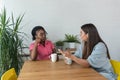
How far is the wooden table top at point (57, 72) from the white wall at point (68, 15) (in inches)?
55.7

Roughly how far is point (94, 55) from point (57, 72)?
1.54 ft

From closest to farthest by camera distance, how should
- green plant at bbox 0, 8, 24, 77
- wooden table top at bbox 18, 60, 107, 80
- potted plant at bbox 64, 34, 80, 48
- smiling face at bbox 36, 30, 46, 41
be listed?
wooden table top at bbox 18, 60, 107, 80 < smiling face at bbox 36, 30, 46, 41 < green plant at bbox 0, 8, 24, 77 < potted plant at bbox 64, 34, 80, 48

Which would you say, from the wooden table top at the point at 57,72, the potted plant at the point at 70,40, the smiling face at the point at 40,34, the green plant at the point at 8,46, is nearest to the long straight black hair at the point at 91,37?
the wooden table top at the point at 57,72

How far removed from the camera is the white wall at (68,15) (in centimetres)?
375

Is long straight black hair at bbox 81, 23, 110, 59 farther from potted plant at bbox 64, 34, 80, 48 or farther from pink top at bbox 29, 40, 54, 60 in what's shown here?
potted plant at bbox 64, 34, 80, 48

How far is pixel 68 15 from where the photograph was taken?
12.6ft

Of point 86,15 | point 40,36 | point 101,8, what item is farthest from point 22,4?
point 101,8

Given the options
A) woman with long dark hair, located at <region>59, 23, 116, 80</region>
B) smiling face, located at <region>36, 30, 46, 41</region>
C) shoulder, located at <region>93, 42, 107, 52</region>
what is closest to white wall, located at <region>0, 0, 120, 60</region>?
smiling face, located at <region>36, 30, 46, 41</region>

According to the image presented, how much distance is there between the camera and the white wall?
375 cm

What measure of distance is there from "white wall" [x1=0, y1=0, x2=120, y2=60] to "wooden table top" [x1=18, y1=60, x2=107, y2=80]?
1414 millimetres

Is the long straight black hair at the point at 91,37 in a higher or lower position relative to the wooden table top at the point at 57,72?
higher

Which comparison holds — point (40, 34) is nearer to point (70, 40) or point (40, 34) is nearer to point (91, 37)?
point (70, 40)

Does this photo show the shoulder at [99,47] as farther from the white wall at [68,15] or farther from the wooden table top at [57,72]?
the white wall at [68,15]

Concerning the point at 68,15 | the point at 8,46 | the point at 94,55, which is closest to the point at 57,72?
the point at 94,55
